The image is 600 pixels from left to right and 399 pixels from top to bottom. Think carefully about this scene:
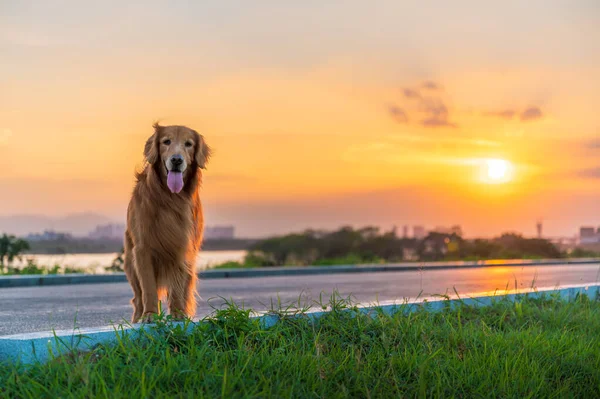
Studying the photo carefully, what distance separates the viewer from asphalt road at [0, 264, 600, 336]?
7754mm

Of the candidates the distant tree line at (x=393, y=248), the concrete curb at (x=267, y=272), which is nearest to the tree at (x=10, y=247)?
the concrete curb at (x=267, y=272)

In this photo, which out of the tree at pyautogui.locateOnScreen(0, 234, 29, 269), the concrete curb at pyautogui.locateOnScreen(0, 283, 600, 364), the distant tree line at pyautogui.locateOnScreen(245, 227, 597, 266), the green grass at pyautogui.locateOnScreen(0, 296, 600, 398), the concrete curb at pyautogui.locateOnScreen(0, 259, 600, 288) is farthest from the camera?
the distant tree line at pyautogui.locateOnScreen(245, 227, 597, 266)

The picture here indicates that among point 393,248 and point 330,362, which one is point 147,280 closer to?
point 330,362

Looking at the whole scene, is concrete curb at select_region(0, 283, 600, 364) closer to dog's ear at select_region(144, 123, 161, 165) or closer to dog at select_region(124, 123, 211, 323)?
dog at select_region(124, 123, 211, 323)

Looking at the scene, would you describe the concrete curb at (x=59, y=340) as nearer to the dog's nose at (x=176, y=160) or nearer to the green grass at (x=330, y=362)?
the green grass at (x=330, y=362)

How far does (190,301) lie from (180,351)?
148 cm

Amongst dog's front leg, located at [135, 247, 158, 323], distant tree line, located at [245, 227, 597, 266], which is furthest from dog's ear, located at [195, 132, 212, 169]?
distant tree line, located at [245, 227, 597, 266]

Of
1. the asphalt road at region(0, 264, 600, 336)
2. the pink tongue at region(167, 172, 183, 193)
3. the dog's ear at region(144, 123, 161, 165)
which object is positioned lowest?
the asphalt road at region(0, 264, 600, 336)

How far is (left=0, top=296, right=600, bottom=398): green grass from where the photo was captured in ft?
12.6

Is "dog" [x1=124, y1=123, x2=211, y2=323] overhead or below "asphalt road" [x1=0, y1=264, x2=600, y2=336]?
overhead

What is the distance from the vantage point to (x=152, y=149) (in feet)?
18.8

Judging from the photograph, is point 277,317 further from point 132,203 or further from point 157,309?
point 132,203

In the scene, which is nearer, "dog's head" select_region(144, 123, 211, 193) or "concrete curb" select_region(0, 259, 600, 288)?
"dog's head" select_region(144, 123, 211, 193)

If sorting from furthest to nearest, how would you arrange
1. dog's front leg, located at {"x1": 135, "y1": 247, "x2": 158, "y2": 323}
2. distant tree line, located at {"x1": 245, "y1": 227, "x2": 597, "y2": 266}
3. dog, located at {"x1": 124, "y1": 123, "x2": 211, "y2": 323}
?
distant tree line, located at {"x1": 245, "y1": 227, "x2": 597, "y2": 266}
dog, located at {"x1": 124, "y1": 123, "x2": 211, "y2": 323}
dog's front leg, located at {"x1": 135, "y1": 247, "x2": 158, "y2": 323}
